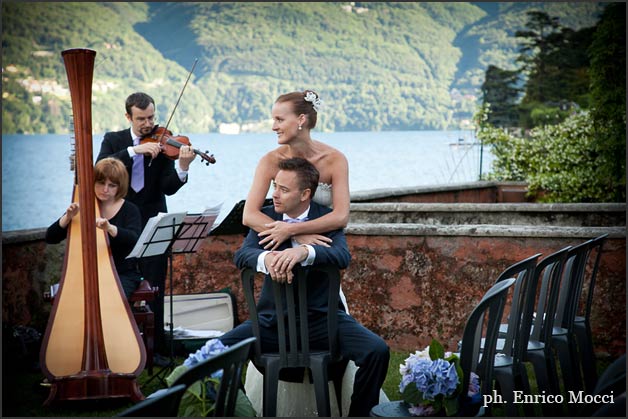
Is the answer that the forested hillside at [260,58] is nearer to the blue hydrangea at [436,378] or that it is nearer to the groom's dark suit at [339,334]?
the groom's dark suit at [339,334]

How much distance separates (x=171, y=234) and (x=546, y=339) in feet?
6.90

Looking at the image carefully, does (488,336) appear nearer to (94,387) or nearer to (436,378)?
(436,378)

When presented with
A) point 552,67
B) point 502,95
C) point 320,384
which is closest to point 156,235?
point 320,384

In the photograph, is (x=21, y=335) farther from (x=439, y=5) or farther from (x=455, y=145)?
(x=439, y=5)

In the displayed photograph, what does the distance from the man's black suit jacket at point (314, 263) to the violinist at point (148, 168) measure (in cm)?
177

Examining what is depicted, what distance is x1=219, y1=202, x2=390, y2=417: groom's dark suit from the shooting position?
4.14 m

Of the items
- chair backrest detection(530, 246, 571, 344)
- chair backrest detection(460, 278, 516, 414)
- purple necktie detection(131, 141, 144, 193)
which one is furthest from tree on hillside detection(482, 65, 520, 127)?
chair backrest detection(460, 278, 516, 414)

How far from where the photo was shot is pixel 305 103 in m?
4.62

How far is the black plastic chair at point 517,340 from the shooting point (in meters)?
4.02

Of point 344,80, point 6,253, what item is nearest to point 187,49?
point 344,80

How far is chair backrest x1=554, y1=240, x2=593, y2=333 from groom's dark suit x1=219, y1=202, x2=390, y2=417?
109cm

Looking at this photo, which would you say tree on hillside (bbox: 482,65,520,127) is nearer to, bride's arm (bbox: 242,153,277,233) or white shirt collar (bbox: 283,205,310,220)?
bride's arm (bbox: 242,153,277,233)

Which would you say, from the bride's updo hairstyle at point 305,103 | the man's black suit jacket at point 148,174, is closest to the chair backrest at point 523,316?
the bride's updo hairstyle at point 305,103

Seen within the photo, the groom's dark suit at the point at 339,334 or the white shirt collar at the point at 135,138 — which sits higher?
the white shirt collar at the point at 135,138
